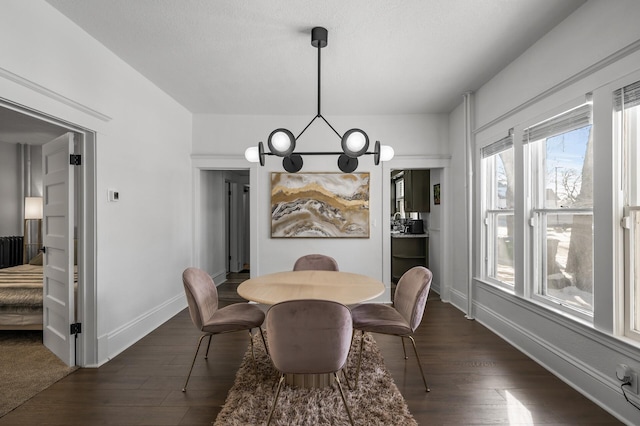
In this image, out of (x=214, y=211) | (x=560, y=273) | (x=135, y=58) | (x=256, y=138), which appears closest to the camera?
(x=560, y=273)

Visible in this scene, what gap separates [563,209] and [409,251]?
337 cm

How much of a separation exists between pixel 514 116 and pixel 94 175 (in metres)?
3.82

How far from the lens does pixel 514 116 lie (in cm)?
317

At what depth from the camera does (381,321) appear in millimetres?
2465

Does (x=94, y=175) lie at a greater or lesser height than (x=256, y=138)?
lesser

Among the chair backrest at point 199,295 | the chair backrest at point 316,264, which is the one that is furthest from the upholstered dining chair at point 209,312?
the chair backrest at point 316,264

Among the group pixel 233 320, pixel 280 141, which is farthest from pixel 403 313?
pixel 280 141

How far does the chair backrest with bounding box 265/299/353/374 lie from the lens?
1752 mm

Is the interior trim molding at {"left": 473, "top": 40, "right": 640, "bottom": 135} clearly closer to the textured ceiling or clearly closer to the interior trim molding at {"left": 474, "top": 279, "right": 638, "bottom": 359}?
the textured ceiling

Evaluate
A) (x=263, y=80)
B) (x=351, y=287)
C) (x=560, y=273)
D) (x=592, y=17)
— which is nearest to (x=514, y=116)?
(x=592, y=17)

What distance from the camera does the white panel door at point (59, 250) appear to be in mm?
2752

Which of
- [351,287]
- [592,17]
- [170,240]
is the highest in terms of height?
[592,17]

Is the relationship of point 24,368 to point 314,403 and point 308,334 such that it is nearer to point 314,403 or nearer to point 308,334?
point 314,403

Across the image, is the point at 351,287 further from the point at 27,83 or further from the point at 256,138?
the point at 256,138
